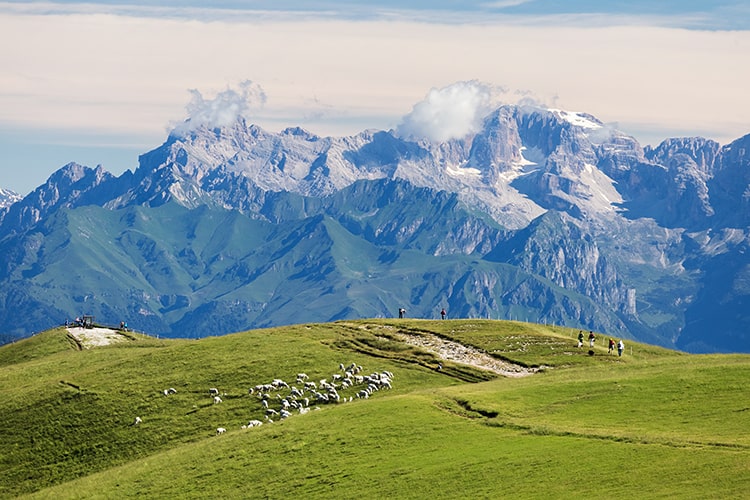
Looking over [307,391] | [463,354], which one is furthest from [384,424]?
[463,354]

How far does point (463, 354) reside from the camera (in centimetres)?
14375

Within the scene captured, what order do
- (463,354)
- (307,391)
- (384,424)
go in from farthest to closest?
(463,354) < (307,391) < (384,424)

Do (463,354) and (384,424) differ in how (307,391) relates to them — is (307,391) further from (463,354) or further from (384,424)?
(463,354)

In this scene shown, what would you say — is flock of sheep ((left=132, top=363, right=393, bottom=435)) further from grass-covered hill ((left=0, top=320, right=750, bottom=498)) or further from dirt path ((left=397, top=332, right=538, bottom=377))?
dirt path ((left=397, top=332, right=538, bottom=377))

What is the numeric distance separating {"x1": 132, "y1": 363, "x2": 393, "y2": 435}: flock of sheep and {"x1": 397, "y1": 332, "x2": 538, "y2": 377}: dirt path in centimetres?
1582

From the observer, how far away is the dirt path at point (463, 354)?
133750 millimetres

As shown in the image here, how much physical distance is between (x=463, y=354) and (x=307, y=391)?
3090 centimetres

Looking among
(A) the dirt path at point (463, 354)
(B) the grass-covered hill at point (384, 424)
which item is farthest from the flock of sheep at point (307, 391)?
(A) the dirt path at point (463, 354)

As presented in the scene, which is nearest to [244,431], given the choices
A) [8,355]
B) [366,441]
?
[366,441]

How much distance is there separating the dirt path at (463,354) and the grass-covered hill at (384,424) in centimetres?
131

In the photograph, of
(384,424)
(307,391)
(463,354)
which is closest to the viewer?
(384,424)

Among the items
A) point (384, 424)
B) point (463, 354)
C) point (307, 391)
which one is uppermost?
point (384, 424)

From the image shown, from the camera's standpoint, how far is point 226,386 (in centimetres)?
12612

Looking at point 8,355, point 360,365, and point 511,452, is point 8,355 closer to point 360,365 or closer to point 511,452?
point 360,365
